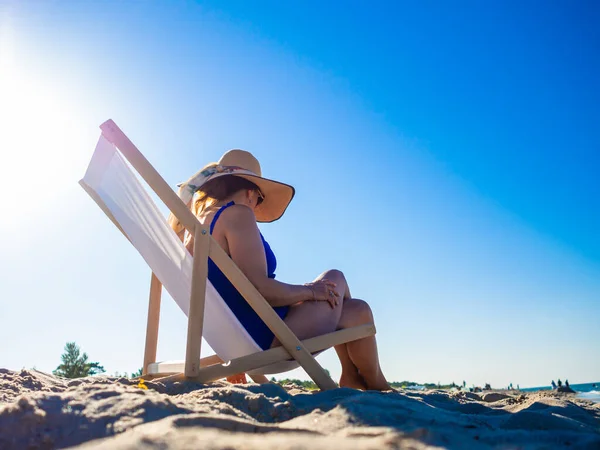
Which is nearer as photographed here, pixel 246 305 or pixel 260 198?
pixel 246 305

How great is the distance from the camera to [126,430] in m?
1.26

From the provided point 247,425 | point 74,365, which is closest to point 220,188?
point 247,425

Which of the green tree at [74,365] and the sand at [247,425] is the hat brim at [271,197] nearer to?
the sand at [247,425]

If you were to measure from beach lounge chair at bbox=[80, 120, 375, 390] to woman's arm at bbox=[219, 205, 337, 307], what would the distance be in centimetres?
21

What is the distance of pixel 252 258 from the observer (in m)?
2.62

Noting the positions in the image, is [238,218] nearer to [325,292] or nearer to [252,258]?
[252,258]

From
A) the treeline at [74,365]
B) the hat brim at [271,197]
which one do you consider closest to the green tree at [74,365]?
the treeline at [74,365]

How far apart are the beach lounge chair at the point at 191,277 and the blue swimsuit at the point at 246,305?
0.22 feet

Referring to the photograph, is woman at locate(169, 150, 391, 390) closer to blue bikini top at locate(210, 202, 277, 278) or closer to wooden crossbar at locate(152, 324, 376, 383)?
blue bikini top at locate(210, 202, 277, 278)

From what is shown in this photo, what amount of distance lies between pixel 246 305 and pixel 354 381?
0.87 meters

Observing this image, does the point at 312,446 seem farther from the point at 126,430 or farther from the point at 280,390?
the point at 280,390

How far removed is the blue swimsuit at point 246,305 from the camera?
2.67m

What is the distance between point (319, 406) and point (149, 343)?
1951 mm

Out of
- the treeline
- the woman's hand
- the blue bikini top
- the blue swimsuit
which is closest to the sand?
the blue swimsuit
